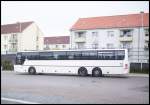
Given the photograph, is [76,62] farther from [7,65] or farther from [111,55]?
[7,65]

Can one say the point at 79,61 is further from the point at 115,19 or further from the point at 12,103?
the point at 115,19

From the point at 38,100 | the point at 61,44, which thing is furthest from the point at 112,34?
the point at 38,100

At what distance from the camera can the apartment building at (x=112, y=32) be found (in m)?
60.5

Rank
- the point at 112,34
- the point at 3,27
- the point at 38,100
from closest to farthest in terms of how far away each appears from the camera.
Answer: the point at 38,100 < the point at 112,34 < the point at 3,27

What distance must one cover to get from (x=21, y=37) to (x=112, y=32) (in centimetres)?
2734

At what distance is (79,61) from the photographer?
29500 mm

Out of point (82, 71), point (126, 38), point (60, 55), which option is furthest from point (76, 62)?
point (126, 38)

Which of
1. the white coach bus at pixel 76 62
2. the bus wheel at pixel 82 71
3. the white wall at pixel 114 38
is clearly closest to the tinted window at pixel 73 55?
the white coach bus at pixel 76 62

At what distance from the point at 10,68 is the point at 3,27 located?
52.5m

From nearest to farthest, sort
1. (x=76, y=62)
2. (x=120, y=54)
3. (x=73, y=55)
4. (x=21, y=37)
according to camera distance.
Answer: (x=120, y=54) < (x=76, y=62) < (x=73, y=55) < (x=21, y=37)

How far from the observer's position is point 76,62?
29672 millimetres

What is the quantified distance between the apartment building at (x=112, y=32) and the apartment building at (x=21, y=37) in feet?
59.3

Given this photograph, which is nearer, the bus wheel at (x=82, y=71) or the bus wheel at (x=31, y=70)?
the bus wheel at (x=82, y=71)

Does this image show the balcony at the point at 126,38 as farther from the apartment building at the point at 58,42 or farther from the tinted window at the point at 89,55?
the apartment building at the point at 58,42
